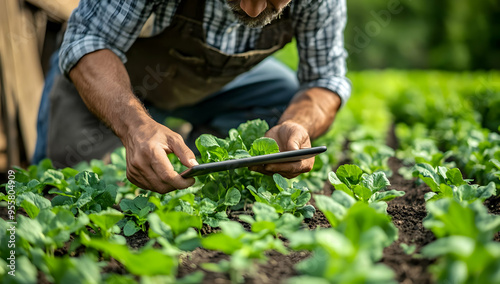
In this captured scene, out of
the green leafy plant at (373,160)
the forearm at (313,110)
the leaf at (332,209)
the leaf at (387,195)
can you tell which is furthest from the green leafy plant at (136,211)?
the green leafy plant at (373,160)

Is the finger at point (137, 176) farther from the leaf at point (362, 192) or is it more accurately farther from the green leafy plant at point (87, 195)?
the leaf at point (362, 192)

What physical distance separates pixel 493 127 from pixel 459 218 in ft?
7.14

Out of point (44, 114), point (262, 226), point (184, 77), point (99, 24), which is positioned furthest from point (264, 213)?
point (44, 114)

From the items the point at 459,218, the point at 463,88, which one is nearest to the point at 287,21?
the point at 459,218

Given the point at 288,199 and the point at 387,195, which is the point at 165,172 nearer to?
the point at 288,199

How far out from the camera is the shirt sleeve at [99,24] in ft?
6.11

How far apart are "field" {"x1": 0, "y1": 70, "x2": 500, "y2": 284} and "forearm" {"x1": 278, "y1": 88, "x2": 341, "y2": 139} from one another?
0.63 ft

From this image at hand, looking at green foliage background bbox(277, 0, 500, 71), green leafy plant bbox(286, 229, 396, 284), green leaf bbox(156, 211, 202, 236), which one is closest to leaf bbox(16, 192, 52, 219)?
green leaf bbox(156, 211, 202, 236)

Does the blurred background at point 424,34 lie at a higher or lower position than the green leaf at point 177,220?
lower

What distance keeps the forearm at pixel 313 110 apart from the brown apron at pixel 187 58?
0.36 metres

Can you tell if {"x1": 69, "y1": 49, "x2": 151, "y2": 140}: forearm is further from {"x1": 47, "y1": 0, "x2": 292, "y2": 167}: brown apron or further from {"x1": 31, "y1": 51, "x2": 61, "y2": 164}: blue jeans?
{"x1": 31, "y1": 51, "x2": 61, "y2": 164}: blue jeans

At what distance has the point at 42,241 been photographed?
1118 millimetres

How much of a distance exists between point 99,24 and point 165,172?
33.9 inches

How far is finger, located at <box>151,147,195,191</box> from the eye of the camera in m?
1.38
